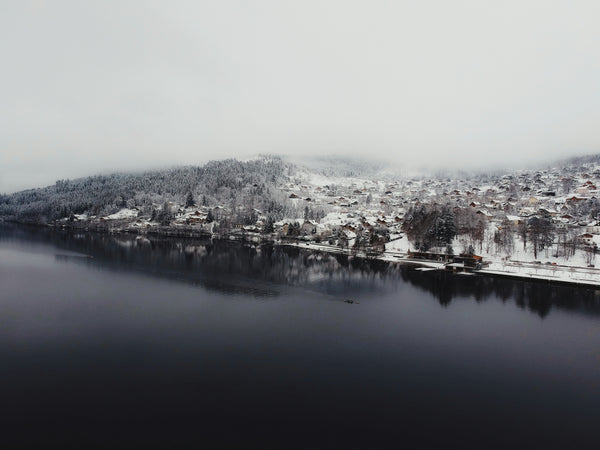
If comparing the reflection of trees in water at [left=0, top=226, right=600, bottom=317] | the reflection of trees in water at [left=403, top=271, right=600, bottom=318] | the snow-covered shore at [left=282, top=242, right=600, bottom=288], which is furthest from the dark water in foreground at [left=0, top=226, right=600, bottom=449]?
the snow-covered shore at [left=282, top=242, right=600, bottom=288]

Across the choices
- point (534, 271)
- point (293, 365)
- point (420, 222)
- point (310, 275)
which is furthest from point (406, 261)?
point (293, 365)

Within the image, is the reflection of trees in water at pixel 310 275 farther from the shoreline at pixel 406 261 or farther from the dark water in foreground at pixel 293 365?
the shoreline at pixel 406 261

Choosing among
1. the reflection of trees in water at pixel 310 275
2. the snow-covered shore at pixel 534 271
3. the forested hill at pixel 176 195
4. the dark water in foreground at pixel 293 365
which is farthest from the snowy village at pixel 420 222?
the dark water in foreground at pixel 293 365

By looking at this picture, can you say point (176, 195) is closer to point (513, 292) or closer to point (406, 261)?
point (406, 261)

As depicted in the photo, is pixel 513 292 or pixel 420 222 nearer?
pixel 513 292

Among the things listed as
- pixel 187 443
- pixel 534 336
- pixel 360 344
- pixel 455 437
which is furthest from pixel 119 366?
pixel 534 336

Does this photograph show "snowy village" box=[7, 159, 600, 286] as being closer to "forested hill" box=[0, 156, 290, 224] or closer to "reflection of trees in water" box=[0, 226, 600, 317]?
"forested hill" box=[0, 156, 290, 224]

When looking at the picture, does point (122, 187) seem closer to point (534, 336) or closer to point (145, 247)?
point (145, 247)

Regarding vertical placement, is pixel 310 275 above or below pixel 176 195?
below
